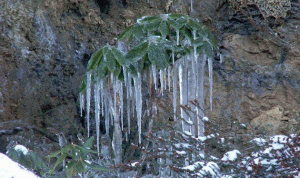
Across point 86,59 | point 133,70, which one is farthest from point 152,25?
point 86,59

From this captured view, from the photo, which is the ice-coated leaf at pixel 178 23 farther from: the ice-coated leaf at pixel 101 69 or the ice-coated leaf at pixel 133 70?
the ice-coated leaf at pixel 101 69

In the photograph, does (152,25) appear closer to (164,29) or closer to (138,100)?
(164,29)

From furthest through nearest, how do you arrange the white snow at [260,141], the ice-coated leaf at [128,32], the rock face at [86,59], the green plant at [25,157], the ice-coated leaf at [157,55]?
the rock face at [86,59], the ice-coated leaf at [128,32], the ice-coated leaf at [157,55], the green plant at [25,157], the white snow at [260,141]

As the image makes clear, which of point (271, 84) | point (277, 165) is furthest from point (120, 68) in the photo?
point (271, 84)

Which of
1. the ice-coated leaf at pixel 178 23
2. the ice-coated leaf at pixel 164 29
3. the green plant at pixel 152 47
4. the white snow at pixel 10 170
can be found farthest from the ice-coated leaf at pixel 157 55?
the white snow at pixel 10 170

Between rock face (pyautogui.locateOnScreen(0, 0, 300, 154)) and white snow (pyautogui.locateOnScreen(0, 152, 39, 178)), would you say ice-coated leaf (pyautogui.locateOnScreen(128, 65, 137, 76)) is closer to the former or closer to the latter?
rock face (pyautogui.locateOnScreen(0, 0, 300, 154))

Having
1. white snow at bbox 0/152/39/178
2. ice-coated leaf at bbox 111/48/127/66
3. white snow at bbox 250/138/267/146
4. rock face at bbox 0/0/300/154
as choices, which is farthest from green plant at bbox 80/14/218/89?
white snow at bbox 0/152/39/178
